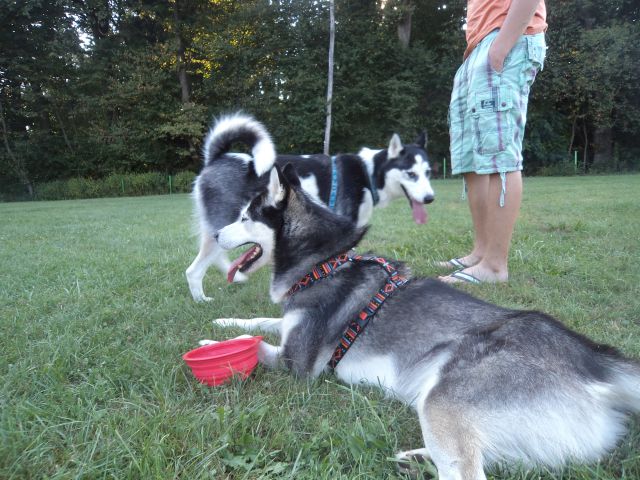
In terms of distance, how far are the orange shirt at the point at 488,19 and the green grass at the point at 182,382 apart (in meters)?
2.05

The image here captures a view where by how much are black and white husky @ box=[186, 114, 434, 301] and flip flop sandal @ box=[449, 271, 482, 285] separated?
1085 millimetres

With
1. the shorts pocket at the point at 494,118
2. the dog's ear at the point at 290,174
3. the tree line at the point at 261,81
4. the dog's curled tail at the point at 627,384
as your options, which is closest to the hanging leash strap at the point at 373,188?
the shorts pocket at the point at 494,118

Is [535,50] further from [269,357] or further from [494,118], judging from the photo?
[269,357]

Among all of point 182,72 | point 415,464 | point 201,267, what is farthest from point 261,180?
point 182,72

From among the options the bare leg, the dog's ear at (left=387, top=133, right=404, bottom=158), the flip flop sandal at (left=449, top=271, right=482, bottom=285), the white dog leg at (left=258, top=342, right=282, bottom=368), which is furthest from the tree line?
the white dog leg at (left=258, top=342, right=282, bottom=368)

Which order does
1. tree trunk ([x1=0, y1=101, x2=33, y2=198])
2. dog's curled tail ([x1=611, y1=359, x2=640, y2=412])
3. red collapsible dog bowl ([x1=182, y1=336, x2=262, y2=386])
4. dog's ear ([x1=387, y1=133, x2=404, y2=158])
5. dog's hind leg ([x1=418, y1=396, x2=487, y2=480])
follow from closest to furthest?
dog's hind leg ([x1=418, y1=396, x2=487, y2=480])
dog's curled tail ([x1=611, y1=359, x2=640, y2=412])
red collapsible dog bowl ([x1=182, y1=336, x2=262, y2=386])
dog's ear ([x1=387, y1=133, x2=404, y2=158])
tree trunk ([x1=0, y1=101, x2=33, y2=198])

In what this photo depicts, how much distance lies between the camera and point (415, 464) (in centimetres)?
147

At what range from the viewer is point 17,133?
2388 cm

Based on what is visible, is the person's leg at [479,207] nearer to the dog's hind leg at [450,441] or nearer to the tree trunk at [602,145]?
the dog's hind leg at [450,441]

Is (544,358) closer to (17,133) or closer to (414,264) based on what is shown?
(414,264)

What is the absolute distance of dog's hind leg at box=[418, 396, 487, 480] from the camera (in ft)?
4.61

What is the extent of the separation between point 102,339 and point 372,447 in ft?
5.85

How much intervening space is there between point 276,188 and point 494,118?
206 cm

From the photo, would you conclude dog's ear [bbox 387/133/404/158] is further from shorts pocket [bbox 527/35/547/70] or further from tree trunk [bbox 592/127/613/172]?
tree trunk [bbox 592/127/613/172]
